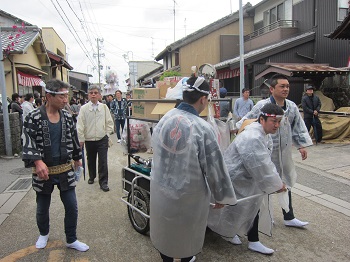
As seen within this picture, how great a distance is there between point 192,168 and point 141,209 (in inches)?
63.6

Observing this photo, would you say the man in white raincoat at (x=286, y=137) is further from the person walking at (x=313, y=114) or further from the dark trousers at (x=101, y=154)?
the person walking at (x=313, y=114)

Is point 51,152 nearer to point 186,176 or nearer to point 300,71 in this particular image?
point 186,176

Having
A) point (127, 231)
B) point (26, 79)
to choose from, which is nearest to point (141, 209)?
point (127, 231)

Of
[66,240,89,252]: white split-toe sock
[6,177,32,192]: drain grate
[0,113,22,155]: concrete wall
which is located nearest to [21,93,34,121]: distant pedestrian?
[0,113,22,155]: concrete wall

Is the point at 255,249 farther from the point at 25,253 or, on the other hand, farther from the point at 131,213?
the point at 25,253

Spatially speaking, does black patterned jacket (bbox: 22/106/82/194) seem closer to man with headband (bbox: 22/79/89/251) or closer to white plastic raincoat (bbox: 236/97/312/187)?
man with headband (bbox: 22/79/89/251)

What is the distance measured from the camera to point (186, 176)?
2375mm

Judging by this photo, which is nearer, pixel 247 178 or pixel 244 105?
pixel 247 178

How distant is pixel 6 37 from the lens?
12516 millimetres

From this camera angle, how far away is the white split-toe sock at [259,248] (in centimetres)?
329

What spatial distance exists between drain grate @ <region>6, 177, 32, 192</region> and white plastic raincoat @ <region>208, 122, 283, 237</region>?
396 centimetres

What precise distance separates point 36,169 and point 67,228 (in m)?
0.80

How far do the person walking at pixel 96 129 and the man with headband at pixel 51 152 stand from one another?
201cm

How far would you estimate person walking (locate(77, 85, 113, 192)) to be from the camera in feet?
18.0
